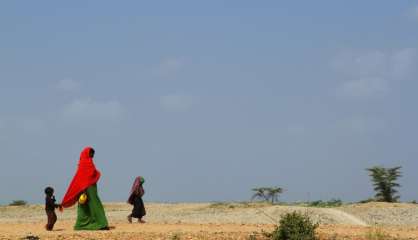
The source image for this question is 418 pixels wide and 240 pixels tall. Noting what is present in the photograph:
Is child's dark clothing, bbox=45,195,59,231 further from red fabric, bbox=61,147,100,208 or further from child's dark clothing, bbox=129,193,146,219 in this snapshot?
child's dark clothing, bbox=129,193,146,219

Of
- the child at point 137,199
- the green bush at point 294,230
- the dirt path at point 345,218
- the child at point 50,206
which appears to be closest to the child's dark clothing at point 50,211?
the child at point 50,206

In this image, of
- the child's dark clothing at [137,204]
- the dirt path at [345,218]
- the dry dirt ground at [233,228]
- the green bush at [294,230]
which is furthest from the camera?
the dirt path at [345,218]

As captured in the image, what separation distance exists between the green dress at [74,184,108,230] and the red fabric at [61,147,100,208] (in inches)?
7.9

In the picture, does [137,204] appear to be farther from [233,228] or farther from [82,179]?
[233,228]

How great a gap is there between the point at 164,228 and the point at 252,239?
4.30 metres

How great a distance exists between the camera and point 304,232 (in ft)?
56.1

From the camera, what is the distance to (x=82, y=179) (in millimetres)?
20516

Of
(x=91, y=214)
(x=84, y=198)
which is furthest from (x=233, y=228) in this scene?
(x=84, y=198)

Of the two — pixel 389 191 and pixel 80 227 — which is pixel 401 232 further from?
pixel 389 191

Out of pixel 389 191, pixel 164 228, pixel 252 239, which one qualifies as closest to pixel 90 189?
pixel 164 228

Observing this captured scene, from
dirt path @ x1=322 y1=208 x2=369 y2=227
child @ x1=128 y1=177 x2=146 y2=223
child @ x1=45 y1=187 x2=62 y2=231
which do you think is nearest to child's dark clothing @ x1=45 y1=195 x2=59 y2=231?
child @ x1=45 y1=187 x2=62 y2=231

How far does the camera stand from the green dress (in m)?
20.4

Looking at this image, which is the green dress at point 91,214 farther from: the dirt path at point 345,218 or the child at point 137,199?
the dirt path at point 345,218

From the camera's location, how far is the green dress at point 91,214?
20406 mm
